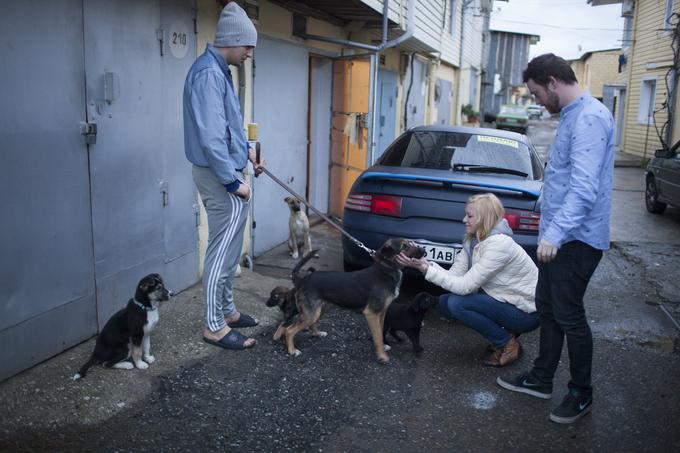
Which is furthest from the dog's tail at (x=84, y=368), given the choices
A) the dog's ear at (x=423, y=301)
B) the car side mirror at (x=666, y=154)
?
the car side mirror at (x=666, y=154)

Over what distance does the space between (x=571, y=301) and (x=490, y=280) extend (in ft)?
2.63

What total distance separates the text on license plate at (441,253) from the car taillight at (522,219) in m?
0.51

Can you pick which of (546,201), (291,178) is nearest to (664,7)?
(291,178)

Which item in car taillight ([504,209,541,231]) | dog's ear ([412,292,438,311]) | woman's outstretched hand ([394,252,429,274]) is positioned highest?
car taillight ([504,209,541,231])

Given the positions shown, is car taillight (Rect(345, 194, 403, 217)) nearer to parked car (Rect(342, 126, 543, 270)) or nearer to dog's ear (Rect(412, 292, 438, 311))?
parked car (Rect(342, 126, 543, 270))

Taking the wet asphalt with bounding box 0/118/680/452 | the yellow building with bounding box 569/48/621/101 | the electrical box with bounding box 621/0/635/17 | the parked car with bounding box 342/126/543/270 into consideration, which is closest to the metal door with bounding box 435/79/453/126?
the electrical box with bounding box 621/0/635/17

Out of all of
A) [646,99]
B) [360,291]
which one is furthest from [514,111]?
[360,291]

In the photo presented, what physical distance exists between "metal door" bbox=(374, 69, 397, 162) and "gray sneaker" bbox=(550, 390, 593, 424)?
26.0ft

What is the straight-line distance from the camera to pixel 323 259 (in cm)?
761

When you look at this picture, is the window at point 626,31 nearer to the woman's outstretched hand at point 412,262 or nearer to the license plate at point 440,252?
the license plate at point 440,252

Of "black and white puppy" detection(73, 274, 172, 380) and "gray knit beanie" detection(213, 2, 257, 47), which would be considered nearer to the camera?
"black and white puppy" detection(73, 274, 172, 380)

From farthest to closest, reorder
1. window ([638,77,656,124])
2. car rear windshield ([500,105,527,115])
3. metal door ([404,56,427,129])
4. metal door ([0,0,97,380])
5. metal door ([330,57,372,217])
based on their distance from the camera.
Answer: car rear windshield ([500,105,527,115])
window ([638,77,656,124])
metal door ([404,56,427,129])
metal door ([330,57,372,217])
metal door ([0,0,97,380])

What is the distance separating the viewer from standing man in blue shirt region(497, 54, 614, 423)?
3.38m

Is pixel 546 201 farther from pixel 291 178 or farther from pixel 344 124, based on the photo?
pixel 344 124
